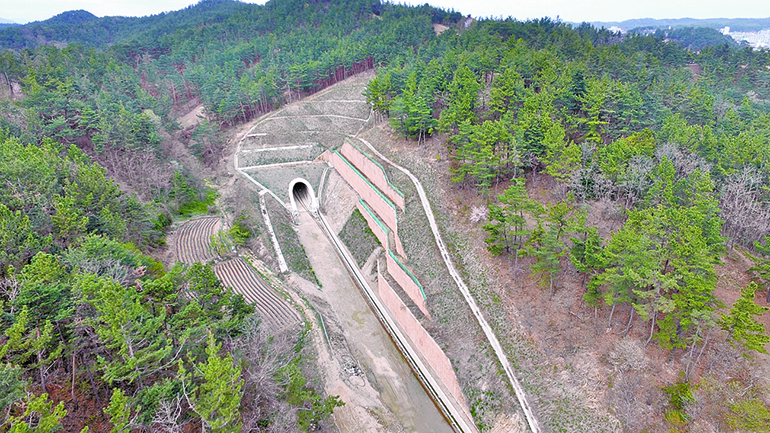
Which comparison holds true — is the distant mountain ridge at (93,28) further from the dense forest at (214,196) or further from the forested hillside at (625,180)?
the forested hillside at (625,180)

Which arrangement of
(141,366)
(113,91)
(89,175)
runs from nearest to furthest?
(141,366), (89,175), (113,91)

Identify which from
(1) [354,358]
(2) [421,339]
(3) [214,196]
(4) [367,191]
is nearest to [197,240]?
(3) [214,196]

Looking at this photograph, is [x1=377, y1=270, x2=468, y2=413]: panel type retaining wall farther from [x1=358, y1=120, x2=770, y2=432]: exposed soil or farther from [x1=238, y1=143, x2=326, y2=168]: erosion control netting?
[x1=238, y1=143, x2=326, y2=168]: erosion control netting

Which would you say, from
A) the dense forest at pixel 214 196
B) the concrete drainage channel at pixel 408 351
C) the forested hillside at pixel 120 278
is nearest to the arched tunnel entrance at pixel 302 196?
the concrete drainage channel at pixel 408 351

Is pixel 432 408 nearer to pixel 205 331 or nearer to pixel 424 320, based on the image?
pixel 424 320

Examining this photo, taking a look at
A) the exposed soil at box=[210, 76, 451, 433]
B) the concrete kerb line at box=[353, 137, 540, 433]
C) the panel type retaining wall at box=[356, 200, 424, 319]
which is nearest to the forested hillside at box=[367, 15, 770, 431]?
the concrete kerb line at box=[353, 137, 540, 433]

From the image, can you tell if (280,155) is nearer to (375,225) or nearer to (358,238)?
(358,238)

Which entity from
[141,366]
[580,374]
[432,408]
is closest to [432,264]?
[432,408]
